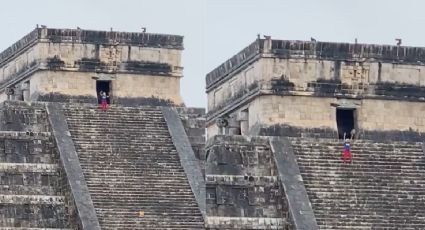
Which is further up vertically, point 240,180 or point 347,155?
point 347,155

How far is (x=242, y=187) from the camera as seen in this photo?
29.8m

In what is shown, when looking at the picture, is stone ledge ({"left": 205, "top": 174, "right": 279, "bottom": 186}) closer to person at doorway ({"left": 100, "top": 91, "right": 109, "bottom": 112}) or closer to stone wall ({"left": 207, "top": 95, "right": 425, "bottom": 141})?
stone wall ({"left": 207, "top": 95, "right": 425, "bottom": 141})

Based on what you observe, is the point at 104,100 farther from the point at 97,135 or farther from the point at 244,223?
the point at 244,223

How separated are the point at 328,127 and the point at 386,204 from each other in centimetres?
192

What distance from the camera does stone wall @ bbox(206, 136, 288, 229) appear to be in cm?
2953

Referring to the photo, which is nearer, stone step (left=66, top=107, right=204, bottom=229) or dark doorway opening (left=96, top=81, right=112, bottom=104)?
stone step (left=66, top=107, right=204, bottom=229)

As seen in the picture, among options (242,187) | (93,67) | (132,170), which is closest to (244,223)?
(242,187)

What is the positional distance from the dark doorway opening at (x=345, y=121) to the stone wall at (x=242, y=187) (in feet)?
5.71

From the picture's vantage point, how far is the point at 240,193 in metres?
29.8

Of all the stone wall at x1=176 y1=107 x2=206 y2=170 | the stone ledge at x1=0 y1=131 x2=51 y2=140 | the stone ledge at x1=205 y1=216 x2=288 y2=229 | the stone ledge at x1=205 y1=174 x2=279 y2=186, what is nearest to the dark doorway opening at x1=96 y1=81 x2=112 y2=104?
the stone wall at x1=176 y1=107 x2=206 y2=170

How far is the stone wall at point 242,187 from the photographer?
96.9 ft

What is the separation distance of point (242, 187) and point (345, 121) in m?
2.79

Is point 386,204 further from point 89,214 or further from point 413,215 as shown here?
point 89,214

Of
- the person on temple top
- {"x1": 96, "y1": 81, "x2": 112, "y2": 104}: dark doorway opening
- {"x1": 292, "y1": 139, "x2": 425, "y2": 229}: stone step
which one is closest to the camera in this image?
{"x1": 292, "y1": 139, "x2": 425, "y2": 229}: stone step
